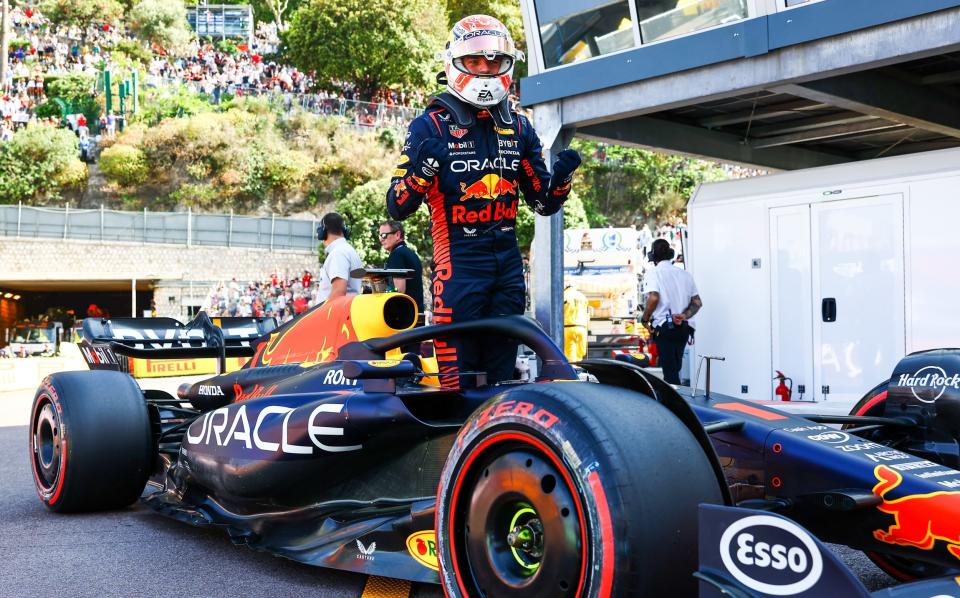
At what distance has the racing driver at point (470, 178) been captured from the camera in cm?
388

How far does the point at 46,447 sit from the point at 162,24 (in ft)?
195

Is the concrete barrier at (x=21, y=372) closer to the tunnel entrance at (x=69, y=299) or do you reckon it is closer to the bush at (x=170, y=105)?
the tunnel entrance at (x=69, y=299)

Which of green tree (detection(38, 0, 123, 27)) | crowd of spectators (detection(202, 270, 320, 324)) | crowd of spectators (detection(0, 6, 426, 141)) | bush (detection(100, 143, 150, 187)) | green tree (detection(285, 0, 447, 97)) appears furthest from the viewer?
green tree (detection(38, 0, 123, 27))

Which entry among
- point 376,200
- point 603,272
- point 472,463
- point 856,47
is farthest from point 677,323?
point 376,200

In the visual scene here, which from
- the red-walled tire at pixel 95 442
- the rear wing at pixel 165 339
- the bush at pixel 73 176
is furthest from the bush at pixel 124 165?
the red-walled tire at pixel 95 442

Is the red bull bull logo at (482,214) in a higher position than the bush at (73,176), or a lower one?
lower

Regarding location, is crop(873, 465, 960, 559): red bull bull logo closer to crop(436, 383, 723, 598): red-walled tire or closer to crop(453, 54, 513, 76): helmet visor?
crop(436, 383, 723, 598): red-walled tire

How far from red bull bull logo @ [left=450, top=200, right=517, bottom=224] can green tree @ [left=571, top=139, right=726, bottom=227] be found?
41.7 meters

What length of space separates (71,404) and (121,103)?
47.4 m

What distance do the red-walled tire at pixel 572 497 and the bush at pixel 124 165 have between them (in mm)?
45077

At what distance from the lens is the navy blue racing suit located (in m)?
3.88

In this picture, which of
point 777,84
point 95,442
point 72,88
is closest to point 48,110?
point 72,88

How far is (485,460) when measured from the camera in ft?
8.23

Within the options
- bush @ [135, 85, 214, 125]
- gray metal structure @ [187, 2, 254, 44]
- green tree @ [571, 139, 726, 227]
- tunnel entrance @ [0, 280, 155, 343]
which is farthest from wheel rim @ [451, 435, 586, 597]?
gray metal structure @ [187, 2, 254, 44]
